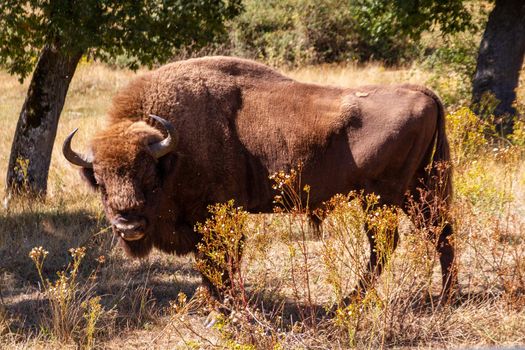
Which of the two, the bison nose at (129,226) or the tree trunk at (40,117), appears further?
the tree trunk at (40,117)

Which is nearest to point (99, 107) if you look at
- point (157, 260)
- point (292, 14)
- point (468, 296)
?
point (292, 14)

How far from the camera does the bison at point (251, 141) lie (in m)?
6.36

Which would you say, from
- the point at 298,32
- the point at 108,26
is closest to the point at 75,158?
the point at 108,26

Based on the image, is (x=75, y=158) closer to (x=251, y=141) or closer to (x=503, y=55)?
(x=251, y=141)

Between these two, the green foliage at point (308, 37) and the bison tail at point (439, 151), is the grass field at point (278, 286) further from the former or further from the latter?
the green foliage at point (308, 37)

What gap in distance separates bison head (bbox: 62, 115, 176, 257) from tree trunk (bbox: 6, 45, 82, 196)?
4125 mm

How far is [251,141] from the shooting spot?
664cm

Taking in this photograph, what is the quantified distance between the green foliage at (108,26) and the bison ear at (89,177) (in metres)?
3.05

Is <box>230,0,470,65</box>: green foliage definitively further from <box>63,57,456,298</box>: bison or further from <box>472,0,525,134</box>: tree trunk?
<box>63,57,456,298</box>: bison

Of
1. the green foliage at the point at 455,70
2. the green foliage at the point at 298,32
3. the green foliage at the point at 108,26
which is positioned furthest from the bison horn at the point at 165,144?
the green foliage at the point at 298,32

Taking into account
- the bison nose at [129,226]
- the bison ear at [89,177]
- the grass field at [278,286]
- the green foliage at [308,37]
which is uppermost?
the green foliage at [308,37]

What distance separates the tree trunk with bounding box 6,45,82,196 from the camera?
33.4 feet

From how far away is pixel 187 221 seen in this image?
664 centimetres

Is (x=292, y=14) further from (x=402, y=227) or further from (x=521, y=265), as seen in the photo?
(x=521, y=265)
